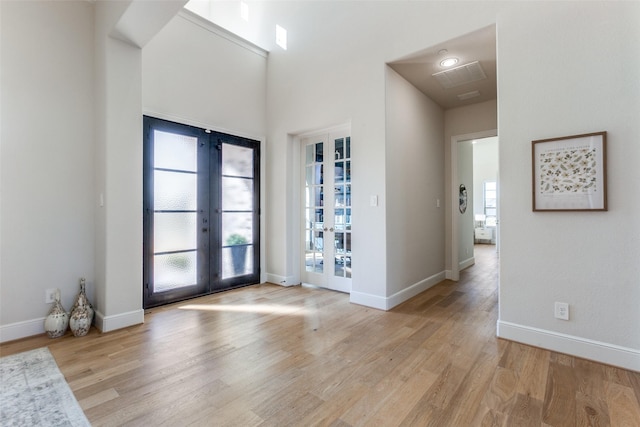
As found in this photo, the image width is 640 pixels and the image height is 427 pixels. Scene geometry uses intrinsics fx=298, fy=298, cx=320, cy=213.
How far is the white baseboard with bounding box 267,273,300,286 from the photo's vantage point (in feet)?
14.2

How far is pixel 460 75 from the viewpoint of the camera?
355 cm

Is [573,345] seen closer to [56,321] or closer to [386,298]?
[386,298]

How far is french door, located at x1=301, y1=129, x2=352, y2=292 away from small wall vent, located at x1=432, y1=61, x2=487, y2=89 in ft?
→ 4.31

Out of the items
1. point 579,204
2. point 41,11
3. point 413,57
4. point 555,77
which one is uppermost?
point 41,11

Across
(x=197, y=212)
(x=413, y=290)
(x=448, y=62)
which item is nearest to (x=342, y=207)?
(x=413, y=290)

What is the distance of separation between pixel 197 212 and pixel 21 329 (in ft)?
6.09

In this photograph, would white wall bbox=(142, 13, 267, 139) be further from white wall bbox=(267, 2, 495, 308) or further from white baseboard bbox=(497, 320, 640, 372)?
white baseboard bbox=(497, 320, 640, 372)

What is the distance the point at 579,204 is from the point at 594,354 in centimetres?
109

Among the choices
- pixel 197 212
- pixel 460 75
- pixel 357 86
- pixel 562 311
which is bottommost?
pixel 562 311

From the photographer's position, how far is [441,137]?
471 cm

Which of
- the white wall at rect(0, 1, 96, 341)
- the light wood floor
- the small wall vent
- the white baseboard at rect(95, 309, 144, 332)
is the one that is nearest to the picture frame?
the light wood floor

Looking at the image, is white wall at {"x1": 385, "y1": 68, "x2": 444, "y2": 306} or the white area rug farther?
white wall at {"x1": 385, "y1": 68, "x2": 444, "y2": 306}

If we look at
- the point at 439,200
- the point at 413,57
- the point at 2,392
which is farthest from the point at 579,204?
the point at 2,392

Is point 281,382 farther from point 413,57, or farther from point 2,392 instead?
point 413,57
